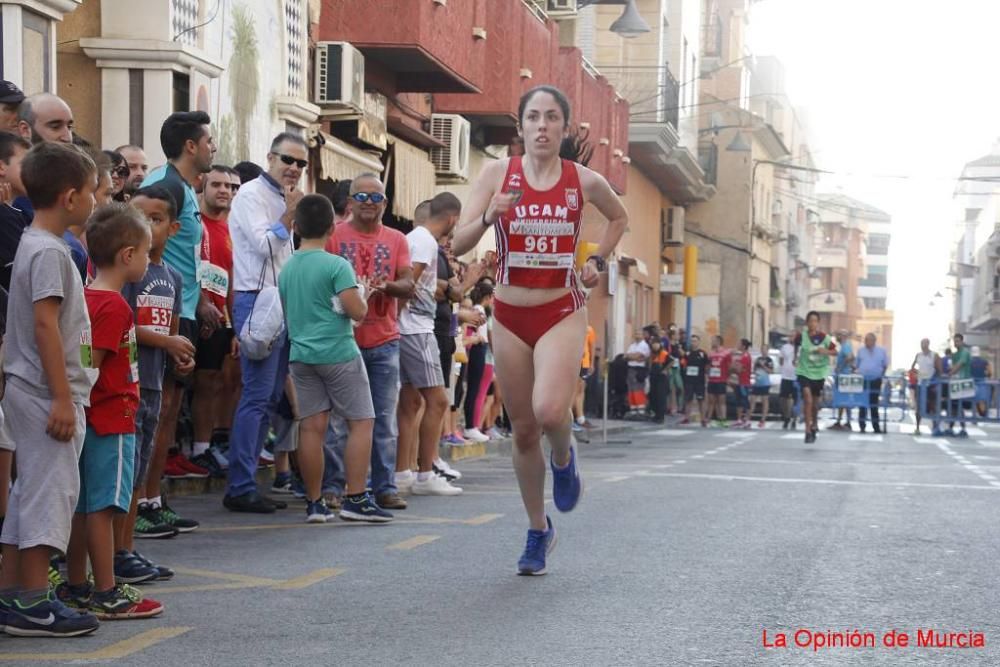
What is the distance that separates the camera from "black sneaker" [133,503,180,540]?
898 centimetres

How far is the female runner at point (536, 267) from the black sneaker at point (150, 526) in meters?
2.27

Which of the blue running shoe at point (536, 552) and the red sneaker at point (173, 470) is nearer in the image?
the blue running shoe at point (536, 552)

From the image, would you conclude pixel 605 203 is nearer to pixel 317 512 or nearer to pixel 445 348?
pixel 317 512

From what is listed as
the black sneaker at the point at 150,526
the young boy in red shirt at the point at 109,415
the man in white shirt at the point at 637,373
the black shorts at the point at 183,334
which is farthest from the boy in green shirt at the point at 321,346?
the man in white shirt at the point at 637,373

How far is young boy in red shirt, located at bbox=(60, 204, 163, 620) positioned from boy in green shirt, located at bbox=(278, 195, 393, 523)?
3.20m

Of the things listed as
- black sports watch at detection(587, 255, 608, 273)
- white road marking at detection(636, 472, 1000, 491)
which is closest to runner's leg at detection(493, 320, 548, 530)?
black sports watch at detection(587, 255, 608, 273)

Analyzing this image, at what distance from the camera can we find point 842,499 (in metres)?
12.4

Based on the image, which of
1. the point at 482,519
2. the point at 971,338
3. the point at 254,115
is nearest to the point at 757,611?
the point at 482,519

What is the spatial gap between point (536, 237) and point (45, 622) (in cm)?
279

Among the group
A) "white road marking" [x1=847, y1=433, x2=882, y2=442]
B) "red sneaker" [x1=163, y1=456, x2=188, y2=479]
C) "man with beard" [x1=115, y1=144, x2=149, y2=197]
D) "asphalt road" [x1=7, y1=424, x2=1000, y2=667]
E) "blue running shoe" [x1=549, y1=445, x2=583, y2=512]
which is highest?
"man with beard" [x1=115, y1=144, x2=149, y2=197]

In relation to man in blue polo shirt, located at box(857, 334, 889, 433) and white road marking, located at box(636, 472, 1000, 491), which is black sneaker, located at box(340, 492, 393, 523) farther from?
man in blue polo shirt, located at box(857, 334, 889, 433)

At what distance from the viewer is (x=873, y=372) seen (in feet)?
105

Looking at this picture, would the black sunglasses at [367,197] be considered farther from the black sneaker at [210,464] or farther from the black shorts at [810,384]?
the black shorts at [810,384]

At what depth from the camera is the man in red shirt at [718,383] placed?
115 feet
